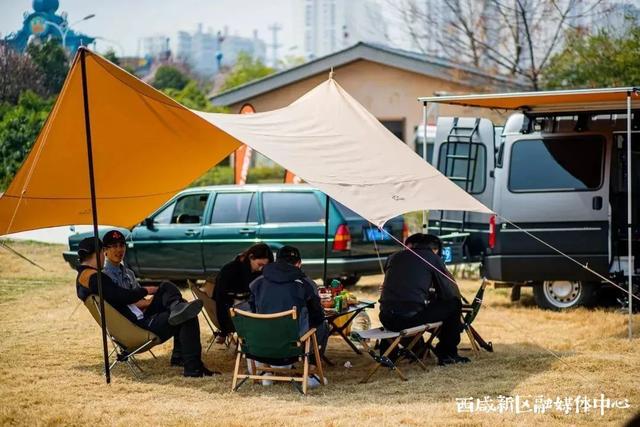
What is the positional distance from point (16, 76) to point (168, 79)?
62.8 ft

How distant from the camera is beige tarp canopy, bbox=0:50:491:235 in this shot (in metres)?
8.28

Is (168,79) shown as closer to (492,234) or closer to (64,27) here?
(64,27)

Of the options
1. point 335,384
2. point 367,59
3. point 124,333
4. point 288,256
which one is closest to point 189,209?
point 124,333

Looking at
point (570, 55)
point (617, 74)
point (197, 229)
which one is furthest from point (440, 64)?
point (197, 229)

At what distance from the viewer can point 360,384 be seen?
8258mm

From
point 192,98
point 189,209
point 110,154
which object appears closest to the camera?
point 110,154

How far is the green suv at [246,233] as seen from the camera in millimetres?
13102

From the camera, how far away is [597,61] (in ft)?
59.4

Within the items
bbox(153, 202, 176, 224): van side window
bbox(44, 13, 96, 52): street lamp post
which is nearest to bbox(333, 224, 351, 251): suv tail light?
bbox(153, 202, 176, 224): van side window

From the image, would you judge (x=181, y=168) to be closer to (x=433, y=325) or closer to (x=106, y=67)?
(x=106, y=67)

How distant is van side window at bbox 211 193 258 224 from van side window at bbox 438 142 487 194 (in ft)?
8.69

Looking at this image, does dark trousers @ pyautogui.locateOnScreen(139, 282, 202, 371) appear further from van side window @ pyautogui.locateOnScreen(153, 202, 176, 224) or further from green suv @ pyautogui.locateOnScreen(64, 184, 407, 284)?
van side window @ pyautogui.locateOnScreen(153, 202, 176, 224)

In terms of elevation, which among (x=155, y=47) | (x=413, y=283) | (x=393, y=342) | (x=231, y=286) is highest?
(x=155, y=47)

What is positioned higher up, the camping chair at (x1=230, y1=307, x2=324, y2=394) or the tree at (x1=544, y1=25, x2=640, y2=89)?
the tree at (x1=544, y1=25, x2=640, y2=89)
